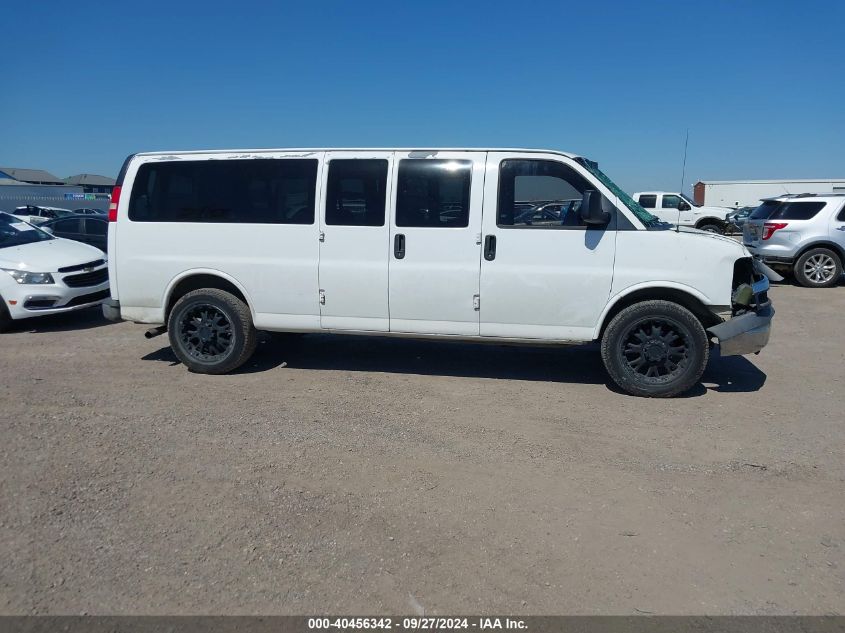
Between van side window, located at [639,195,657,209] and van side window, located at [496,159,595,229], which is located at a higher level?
van side window, located at [639,195,657,209]

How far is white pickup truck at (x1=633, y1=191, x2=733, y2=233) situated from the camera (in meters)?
23.9

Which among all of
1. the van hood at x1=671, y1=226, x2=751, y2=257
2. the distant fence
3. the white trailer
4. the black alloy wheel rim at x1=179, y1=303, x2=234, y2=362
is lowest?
the black alloy wheel rim at x1=179, y1=303, x2=234, y2=362

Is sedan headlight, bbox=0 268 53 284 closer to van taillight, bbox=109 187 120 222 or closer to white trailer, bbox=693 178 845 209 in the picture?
van taillight, bbox=109 187 120 222

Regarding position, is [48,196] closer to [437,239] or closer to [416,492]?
[437,239]

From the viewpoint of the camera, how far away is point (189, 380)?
6332mm

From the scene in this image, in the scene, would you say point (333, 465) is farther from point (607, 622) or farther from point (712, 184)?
point (712, 184)

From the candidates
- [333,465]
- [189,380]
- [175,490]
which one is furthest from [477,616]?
[189,380]

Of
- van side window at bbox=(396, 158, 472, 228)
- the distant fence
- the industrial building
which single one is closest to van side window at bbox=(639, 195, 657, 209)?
van side window at bbox=(396, 158, 472, 228)

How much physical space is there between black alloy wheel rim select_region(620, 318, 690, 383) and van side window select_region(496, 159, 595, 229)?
111 cm

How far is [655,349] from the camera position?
18.7 feet

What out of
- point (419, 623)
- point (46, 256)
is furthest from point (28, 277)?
point (419, 623)

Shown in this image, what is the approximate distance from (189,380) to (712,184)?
36.9 meters

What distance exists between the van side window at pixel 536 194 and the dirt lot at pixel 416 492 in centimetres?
158

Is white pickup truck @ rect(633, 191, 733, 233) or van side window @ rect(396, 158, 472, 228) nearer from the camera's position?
van side window @ rect(396, 158, 472, 228)
